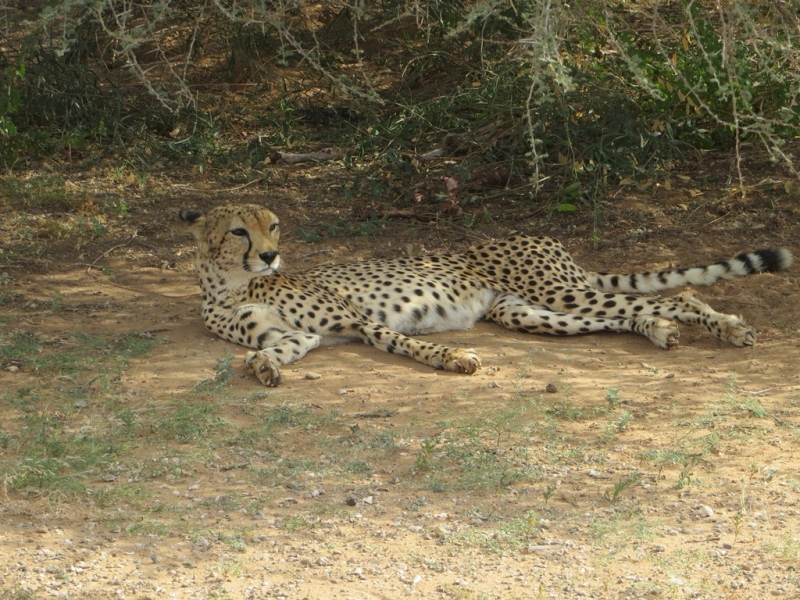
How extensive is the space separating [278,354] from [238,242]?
0.83 metres

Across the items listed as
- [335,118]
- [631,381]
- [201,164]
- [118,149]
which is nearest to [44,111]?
[118,149]

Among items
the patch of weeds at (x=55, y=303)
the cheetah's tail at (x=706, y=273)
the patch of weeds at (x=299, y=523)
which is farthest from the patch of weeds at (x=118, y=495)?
the cheetah's tail at (x=706, y=273)

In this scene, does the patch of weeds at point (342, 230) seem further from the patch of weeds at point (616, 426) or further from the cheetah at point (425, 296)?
the patch of weeds at point (616, 426)

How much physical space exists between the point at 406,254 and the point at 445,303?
3.76 ft

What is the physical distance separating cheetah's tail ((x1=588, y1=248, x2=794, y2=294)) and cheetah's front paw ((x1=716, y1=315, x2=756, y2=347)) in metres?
0.74

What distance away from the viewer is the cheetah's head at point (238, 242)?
5684mm

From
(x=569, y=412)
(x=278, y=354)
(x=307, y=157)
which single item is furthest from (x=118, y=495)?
(x=307, y=157)

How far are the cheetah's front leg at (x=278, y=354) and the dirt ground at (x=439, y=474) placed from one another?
2.2 inches

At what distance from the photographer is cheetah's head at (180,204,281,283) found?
5684 mm

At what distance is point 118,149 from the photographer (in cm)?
867

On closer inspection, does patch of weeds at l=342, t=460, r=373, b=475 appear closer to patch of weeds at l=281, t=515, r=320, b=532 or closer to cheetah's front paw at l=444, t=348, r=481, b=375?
patch of weeds at l=281, t=515, r=320, b=532

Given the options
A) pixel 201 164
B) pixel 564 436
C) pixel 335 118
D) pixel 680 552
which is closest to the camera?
pixel 680 552

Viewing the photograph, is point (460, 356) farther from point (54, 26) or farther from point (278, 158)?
point (54, 26)

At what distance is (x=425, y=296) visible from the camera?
597 cm
